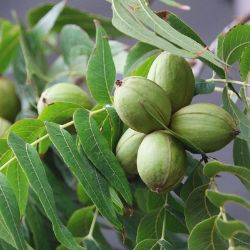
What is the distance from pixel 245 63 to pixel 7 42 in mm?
683

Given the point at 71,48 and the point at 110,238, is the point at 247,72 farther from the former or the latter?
the point at 110,238

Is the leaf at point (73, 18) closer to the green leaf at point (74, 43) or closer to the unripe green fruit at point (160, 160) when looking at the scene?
the green leaf at point (74, 43)

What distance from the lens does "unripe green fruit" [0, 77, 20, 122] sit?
3.96 feet

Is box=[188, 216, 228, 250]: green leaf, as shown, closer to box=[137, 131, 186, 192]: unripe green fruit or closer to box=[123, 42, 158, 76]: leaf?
box=[137, 131, 186, 192]: unripe green fruit

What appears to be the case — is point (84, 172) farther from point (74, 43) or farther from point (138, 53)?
point (74, 43)

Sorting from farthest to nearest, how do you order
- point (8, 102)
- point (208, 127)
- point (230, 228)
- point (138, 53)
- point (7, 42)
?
point (7, 42) < point (8, 102) < point (138, 53) < point (208, 127) < point (230, 228)

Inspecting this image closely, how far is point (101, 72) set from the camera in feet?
2.78

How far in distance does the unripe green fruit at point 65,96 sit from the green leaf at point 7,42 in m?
0.40

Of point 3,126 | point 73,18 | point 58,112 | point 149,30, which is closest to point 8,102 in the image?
point 3,126

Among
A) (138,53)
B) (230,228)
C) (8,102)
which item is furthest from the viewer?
(8,102)

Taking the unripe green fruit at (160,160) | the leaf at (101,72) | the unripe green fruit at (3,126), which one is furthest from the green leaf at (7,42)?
the unripe green fruit at (160,160)

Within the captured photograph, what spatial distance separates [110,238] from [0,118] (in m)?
0.95

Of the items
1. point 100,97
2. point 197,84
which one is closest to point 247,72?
point 197,84

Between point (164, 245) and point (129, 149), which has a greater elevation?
point (129, 149)
